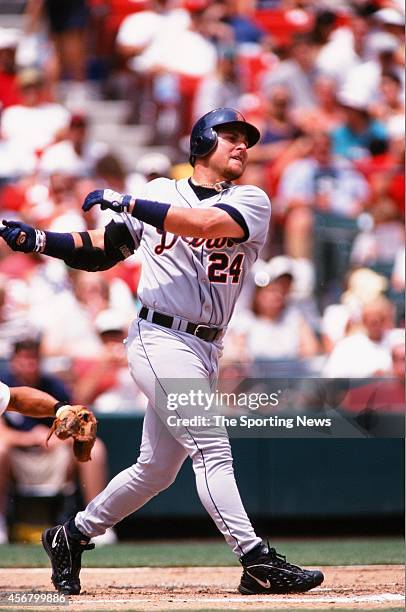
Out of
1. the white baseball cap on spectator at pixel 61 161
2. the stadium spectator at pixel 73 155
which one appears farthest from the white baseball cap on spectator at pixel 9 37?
the white baseball cap on spectator at pixel 61 161

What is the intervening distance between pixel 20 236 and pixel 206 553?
2.33 metres

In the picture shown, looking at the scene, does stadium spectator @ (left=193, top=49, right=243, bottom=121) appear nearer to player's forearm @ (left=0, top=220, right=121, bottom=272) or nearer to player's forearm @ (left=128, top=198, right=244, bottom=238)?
player's forearm @ (left=0, top=220, right=121, bottom=272)

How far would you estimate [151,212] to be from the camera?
13.1 feet

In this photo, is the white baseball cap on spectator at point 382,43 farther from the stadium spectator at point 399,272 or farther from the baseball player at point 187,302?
the baseball player at point 187,302

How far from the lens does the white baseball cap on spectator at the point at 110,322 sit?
7.06 metres

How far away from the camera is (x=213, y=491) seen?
412cm

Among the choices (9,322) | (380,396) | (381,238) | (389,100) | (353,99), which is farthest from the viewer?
(353,99)

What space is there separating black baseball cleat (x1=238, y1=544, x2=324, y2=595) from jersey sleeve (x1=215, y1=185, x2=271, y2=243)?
1095 mm

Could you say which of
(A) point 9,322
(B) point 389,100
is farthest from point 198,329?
(B) point 389,100

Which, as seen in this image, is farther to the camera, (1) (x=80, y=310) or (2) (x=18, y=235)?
(1) (x=80, y=310)

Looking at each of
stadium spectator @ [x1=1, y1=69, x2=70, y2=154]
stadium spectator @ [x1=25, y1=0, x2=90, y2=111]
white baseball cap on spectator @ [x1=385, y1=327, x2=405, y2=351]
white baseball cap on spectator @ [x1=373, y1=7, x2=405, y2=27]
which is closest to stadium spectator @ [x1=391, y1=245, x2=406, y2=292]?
white baseball cap on spectator @ [x1=385, y1=327, x2=405, y2=351]

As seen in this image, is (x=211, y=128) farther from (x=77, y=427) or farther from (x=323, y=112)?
(x=323, y=112)

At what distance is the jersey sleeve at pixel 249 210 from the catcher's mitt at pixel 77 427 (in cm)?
84

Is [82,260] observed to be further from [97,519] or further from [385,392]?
[385,392]
